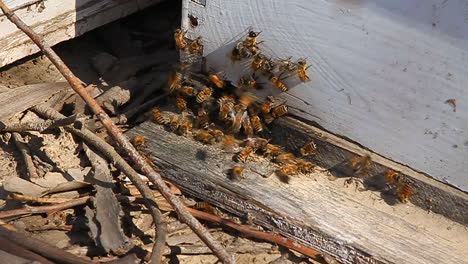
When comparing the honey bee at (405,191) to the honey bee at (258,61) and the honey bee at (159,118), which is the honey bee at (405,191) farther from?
the honey bee at (159,118)

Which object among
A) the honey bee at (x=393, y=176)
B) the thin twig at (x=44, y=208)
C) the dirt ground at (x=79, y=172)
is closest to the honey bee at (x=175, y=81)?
the dirt ground at (x=79, y=172)

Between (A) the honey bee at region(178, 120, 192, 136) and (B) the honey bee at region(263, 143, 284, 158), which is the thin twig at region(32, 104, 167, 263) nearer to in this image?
(A) the honey bee at region(178, 120, 192, 136)

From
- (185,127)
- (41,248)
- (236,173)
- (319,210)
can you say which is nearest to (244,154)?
(236,173)

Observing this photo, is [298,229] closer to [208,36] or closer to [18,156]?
[208,36]

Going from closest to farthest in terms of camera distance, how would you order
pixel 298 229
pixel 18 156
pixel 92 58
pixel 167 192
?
1. pixel 167 192
2. pixel 298 229
3. pixel 18 156
4. pixel 92 58

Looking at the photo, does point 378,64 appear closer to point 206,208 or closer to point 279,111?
point 279,111

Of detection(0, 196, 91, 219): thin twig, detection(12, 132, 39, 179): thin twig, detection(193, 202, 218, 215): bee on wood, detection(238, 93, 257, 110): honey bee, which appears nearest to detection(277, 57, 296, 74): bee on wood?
detection(238, 93, 257, 110): honey bee

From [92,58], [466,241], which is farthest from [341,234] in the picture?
[92,58]
